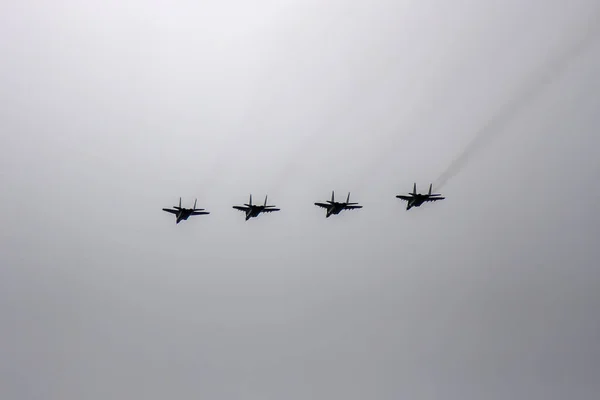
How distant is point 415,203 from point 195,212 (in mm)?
21490

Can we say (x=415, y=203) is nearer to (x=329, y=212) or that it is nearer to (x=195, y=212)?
(x=329, y=212)

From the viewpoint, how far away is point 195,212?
8644cm

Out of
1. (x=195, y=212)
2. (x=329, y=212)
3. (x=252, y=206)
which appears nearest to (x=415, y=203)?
(x=329, y=212)

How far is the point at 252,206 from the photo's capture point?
85.6 metres

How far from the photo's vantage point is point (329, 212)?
282ft

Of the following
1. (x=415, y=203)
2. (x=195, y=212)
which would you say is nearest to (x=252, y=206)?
(x=195, y=212)

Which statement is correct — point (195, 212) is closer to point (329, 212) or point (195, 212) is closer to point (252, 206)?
point (252, 206)

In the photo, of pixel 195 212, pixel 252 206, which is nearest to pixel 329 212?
pixel 252 206

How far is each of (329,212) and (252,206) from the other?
7.54m

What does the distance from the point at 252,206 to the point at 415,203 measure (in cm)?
1576

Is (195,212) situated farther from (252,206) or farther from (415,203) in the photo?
(415,203)

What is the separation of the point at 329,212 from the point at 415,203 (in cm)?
842
